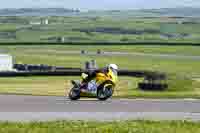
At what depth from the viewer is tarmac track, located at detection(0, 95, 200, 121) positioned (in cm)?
1525

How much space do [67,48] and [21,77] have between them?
233 feet

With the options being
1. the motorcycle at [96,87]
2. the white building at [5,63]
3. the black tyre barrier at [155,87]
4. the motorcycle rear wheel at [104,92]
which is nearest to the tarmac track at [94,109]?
the motorcycle rear wheel at [104,92]

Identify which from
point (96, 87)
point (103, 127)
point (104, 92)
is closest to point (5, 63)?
point (96, 87)

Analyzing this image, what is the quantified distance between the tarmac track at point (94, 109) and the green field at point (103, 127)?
118 cm

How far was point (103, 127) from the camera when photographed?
508 inches

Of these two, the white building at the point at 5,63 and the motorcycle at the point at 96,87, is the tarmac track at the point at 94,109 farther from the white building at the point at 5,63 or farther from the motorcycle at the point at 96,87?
the white building at the point at 5,63

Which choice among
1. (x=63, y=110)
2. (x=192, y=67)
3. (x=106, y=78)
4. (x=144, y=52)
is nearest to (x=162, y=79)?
(x=106, y=78)

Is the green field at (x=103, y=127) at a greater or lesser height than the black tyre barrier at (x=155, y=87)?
greater

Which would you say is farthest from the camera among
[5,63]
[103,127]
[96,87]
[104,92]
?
[5,63]

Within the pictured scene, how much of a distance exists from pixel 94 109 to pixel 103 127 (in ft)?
13.2

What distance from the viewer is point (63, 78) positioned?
1630 inches

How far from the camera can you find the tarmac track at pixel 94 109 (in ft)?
50.0

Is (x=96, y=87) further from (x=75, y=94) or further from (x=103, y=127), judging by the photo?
(x=103, y=127)

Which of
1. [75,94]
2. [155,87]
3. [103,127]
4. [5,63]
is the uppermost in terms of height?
[103,127]
